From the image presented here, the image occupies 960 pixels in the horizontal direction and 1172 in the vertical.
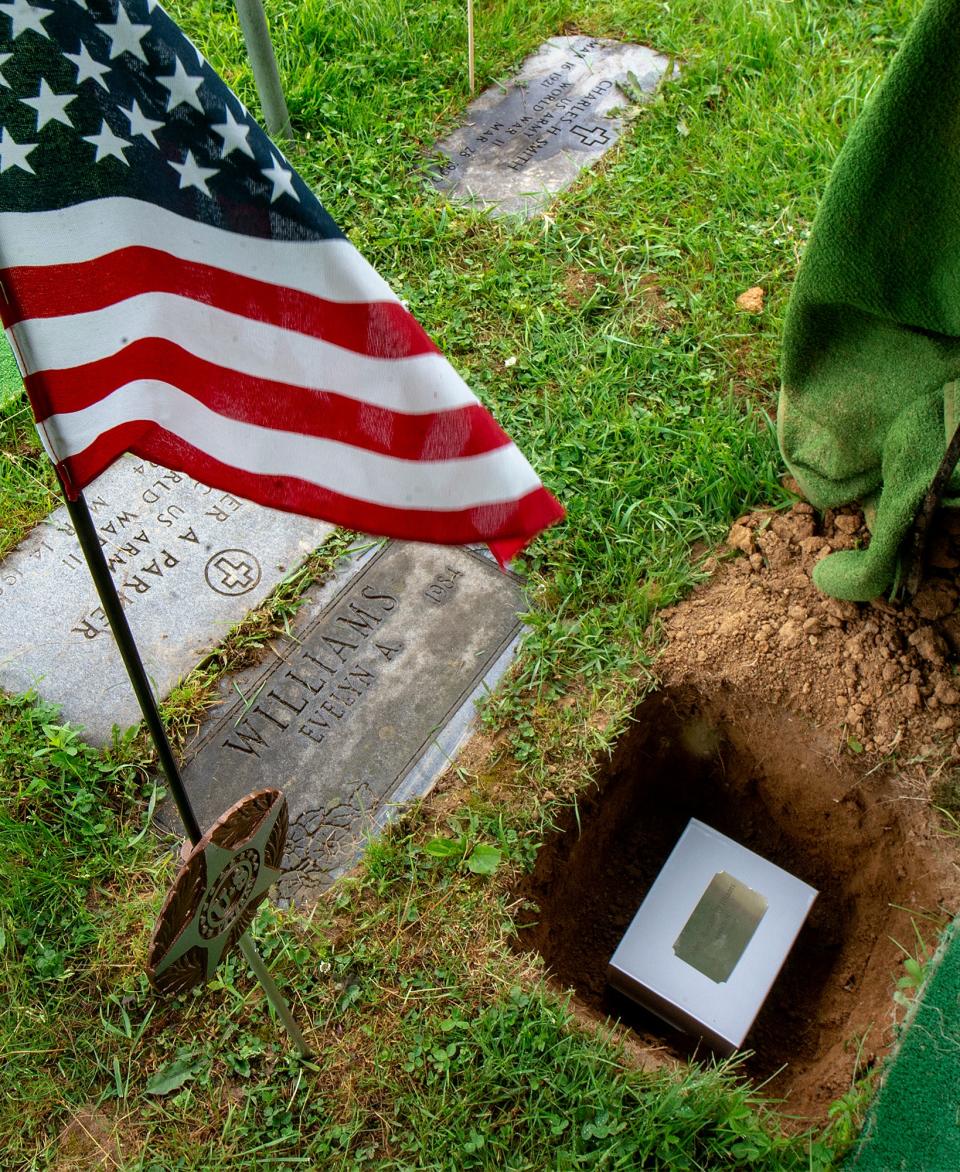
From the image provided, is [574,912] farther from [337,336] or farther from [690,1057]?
[337,336]

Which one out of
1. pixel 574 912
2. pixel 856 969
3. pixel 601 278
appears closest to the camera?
pixel 856 969

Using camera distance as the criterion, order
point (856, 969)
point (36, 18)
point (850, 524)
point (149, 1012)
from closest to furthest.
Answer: point (36, 18) < point (149, 1012) < point (856, 969) < point (850, 524)

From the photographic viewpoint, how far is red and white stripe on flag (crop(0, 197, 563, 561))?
121 cm

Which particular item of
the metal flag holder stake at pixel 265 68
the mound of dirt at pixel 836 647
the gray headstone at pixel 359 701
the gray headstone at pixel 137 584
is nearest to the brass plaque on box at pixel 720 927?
the mound of dirt at pixel 836 647

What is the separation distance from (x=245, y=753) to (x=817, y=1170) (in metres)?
1.47

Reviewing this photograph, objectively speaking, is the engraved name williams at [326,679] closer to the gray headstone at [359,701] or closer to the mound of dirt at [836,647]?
the gray headstone at [359,701]

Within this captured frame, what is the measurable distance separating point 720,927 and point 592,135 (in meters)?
2.94

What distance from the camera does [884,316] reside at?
7.09 ft

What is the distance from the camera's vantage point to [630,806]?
2531 millimetres

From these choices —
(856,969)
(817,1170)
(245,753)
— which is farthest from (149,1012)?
(856,969)

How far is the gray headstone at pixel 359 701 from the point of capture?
2.36 metres

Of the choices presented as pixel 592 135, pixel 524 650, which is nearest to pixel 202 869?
pixel 524 650

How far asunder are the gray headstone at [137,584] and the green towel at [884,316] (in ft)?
4.33

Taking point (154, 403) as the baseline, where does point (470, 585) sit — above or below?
below
